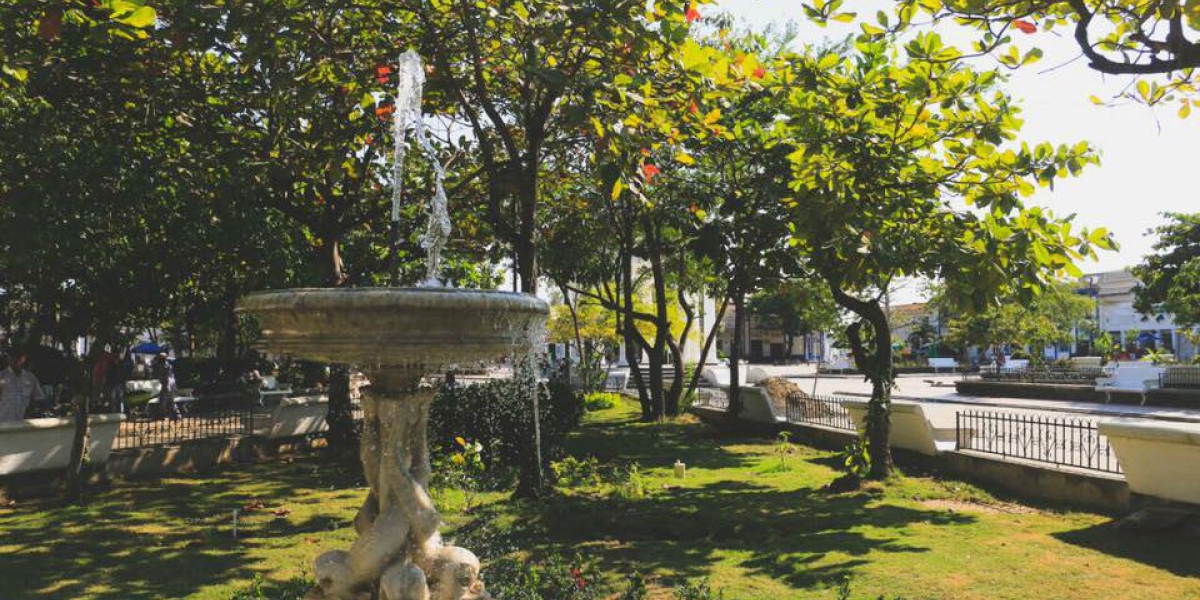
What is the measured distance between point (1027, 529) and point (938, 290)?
31126 millimetres

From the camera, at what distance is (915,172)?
8.90m

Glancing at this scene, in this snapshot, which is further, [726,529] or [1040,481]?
[1040,481]

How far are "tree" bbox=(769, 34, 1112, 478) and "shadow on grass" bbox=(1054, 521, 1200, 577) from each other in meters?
2.47

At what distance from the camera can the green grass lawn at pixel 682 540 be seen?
642 centimetres

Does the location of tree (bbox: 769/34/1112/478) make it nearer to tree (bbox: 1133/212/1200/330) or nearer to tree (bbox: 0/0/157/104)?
tree (bbox: 0/0/157/104)

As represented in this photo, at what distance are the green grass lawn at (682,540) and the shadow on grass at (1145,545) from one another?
0.03 meters

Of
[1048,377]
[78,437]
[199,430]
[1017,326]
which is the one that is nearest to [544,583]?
[78,437]

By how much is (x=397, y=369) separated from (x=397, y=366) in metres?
0.03

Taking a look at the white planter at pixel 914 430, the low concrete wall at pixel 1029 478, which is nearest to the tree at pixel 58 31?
the white planter at pixel 914 430

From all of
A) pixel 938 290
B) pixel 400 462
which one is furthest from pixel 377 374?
Answer: pixel 938 290

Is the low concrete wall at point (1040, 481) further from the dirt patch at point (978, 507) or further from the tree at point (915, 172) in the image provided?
the tree at point (915, 172)

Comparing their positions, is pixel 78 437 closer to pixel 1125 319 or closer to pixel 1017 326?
pixel 1017 326

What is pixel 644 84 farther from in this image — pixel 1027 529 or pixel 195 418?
pixel 195 418

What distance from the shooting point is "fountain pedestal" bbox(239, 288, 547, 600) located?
4.29 meters
